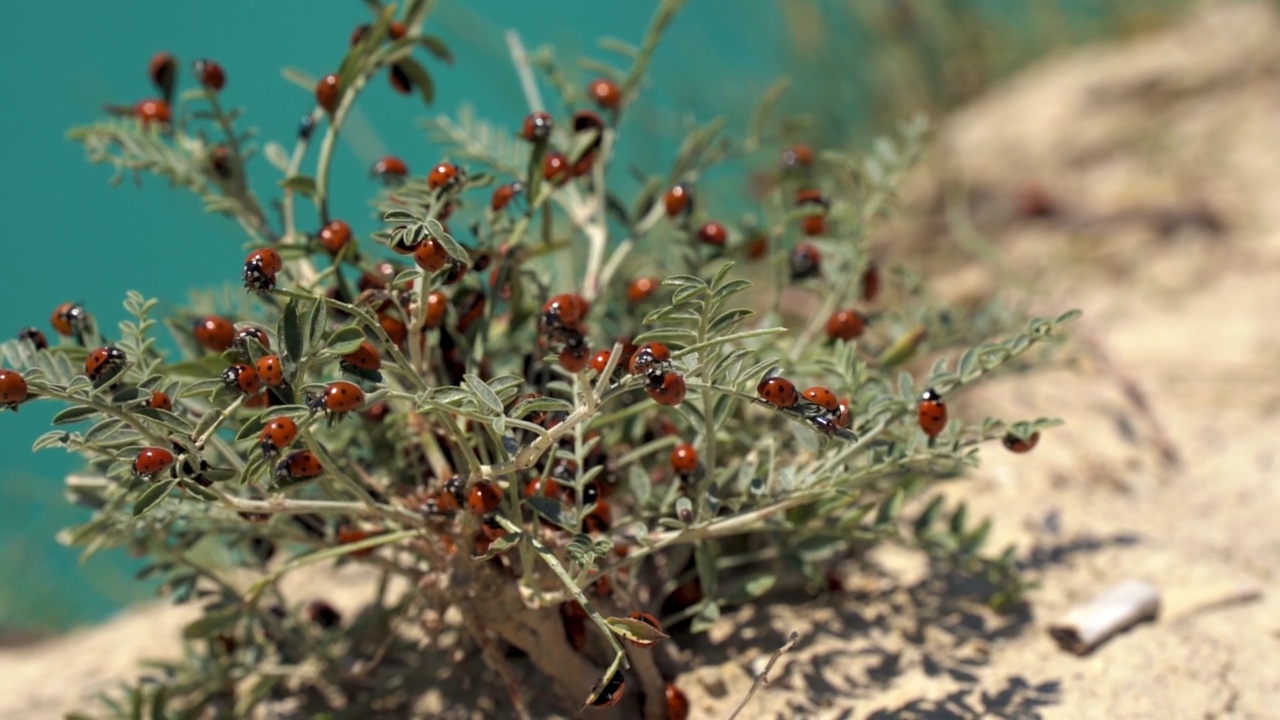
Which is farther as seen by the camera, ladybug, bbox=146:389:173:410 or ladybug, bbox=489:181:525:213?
ladybug, bbox=489:181:525:213

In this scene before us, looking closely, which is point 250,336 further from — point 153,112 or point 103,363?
point 153,112

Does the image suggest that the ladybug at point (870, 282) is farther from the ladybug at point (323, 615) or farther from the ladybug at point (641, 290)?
the ladybug at point (323, 615)

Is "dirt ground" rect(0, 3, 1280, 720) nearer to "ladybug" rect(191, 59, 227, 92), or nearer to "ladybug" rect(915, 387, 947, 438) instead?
"ladybug" rect(915, 387, 947, 438)

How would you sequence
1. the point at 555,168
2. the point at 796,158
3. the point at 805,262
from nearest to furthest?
the point at 555,168 < the point at 805,262 < the point at 796,158

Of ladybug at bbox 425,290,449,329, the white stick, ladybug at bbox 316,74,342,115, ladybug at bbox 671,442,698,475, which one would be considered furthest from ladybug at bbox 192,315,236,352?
the white stick

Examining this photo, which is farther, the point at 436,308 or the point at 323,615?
the point at 323,615

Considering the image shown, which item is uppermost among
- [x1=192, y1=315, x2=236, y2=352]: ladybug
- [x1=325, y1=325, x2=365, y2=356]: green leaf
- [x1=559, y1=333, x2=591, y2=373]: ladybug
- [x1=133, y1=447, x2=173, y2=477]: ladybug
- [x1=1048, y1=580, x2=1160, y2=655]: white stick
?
[x1=192, y1=315, x2=236, y2=352]: ladybug

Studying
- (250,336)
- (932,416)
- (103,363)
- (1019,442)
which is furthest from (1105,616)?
(103,363)
